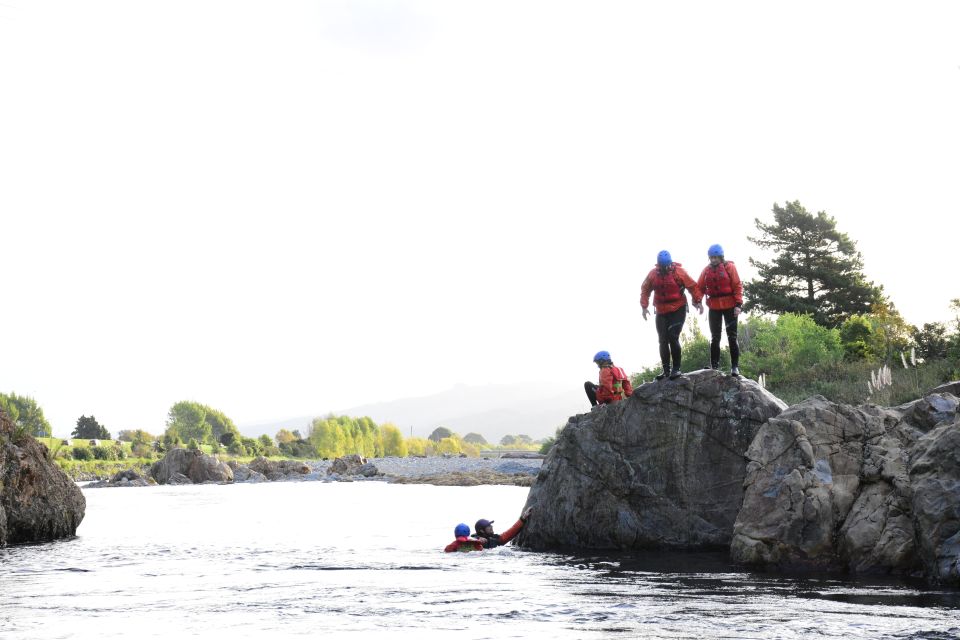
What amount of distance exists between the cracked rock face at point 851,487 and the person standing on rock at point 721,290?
2.42 meters

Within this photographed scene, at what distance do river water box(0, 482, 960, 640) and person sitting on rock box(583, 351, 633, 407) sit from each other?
3.62m

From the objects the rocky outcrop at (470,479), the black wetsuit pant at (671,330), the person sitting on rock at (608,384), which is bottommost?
the rocky outcrop at (470,479)

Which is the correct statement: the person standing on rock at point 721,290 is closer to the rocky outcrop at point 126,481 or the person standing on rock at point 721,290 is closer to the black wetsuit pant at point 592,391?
the black wetsuit pant at point 592,391

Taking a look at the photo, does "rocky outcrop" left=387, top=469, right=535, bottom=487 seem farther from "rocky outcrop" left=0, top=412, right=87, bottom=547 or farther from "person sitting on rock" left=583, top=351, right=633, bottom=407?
"person sitting on rock" left=583, top=351, right=633, bottom=407

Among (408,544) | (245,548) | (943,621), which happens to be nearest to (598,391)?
A: (408,544)

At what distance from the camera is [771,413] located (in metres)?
19.0

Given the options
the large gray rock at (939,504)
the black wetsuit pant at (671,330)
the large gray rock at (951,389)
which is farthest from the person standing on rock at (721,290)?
the large gray rock at (939,504)

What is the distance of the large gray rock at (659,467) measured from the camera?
62.2 feet

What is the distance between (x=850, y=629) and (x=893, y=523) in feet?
17.7

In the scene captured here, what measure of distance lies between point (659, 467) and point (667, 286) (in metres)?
3.60

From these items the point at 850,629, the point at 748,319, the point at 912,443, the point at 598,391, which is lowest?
the point at 850,629

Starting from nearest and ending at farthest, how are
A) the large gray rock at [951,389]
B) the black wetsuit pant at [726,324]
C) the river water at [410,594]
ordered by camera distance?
the river water at [410,594] → the large gray rock at [951,389] → the black wetsuit pant at [726,324]

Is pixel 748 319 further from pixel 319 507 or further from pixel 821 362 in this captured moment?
pixel 319 507

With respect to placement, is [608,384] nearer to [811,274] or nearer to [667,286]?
[667,286]
